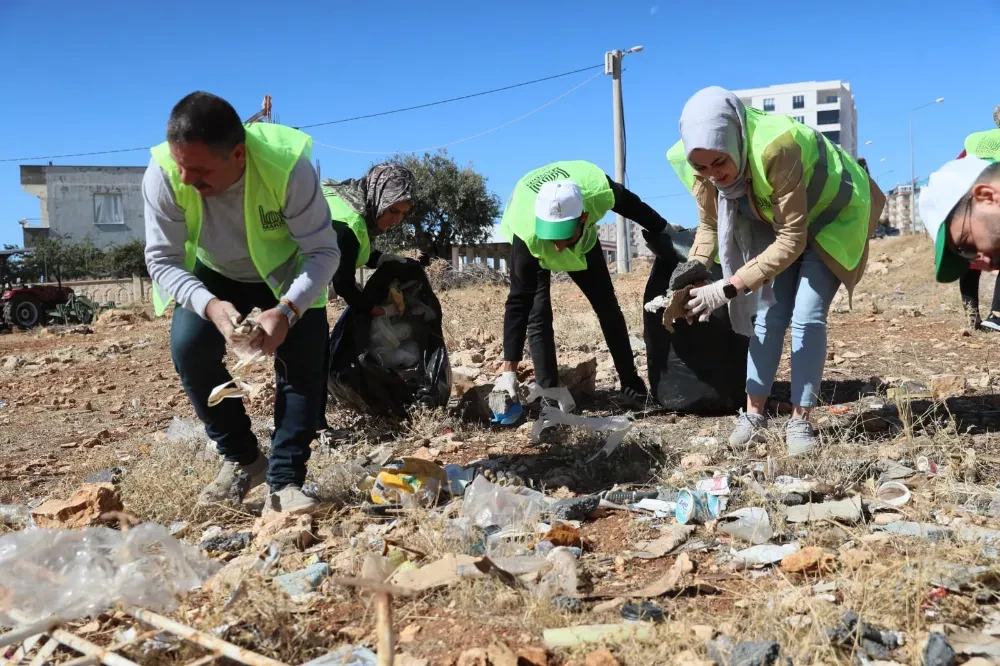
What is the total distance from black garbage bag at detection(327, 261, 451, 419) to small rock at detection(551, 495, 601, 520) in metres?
1.53

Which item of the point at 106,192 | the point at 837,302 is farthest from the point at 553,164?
the point at 106,192

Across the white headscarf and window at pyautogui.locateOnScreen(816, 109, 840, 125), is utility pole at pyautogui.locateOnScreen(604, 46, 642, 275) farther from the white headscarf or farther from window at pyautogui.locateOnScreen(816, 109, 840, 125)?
window at pyautogui.locateOnScreen(816, 109, 840, 125)

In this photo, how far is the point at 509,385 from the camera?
4176 mm

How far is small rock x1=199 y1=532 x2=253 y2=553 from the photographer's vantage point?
97.0 inches

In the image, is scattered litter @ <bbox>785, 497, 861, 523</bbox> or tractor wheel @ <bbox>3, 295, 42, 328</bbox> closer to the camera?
scattered litter @ <bbox>785, 497, 861, 523</bbox>

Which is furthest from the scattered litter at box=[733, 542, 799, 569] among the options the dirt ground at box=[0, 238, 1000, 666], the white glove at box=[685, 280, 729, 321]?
the white glove at box=[685, 280, 729, 321]

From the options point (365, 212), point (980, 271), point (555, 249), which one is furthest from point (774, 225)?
point (980, 271)

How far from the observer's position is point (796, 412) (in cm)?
323

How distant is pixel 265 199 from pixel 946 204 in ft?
6.11

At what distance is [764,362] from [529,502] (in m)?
1.27

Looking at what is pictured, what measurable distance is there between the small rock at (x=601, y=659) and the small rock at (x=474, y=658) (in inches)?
7.9

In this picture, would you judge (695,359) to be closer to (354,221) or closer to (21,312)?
(354,221)

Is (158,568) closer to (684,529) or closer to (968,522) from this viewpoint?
(684,529)

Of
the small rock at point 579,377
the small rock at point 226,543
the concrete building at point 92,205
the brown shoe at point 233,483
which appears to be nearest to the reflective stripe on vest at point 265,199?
the brown shoe at point 233,483
